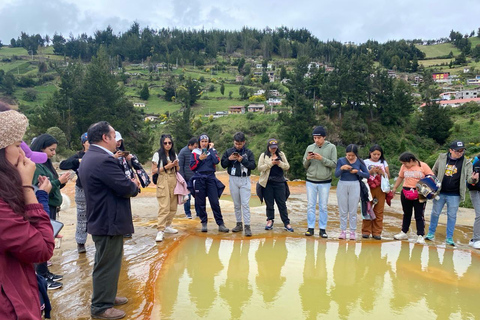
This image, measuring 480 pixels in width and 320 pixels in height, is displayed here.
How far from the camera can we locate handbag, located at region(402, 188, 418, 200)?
6.26 metres

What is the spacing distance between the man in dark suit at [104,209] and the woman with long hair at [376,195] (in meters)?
4.59

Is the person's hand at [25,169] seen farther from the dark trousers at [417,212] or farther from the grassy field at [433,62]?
the grassy field at [433,62]

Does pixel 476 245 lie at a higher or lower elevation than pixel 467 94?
lower

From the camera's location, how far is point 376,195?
645 cm

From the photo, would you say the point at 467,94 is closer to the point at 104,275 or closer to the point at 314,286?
the point at 314,286

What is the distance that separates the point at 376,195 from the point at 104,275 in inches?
195

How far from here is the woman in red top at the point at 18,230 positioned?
5.82 ft

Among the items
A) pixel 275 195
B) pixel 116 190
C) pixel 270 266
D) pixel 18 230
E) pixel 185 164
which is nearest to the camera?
pixel 18 230

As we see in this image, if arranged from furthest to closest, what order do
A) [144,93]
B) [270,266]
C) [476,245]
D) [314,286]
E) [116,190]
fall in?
[144,93] < [476,245] < [270,266] < [314,286] < [116,190]

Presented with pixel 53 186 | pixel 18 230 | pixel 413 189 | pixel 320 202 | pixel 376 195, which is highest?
pixel 18 230

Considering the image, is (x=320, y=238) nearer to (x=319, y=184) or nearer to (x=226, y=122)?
(x=319, y=184)

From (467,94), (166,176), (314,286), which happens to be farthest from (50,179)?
(467,94)

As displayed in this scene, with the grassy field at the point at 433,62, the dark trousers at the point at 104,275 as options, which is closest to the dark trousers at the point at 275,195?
the dark trousers at the point at 104,275

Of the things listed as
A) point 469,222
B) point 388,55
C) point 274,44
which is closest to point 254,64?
point 274,44
